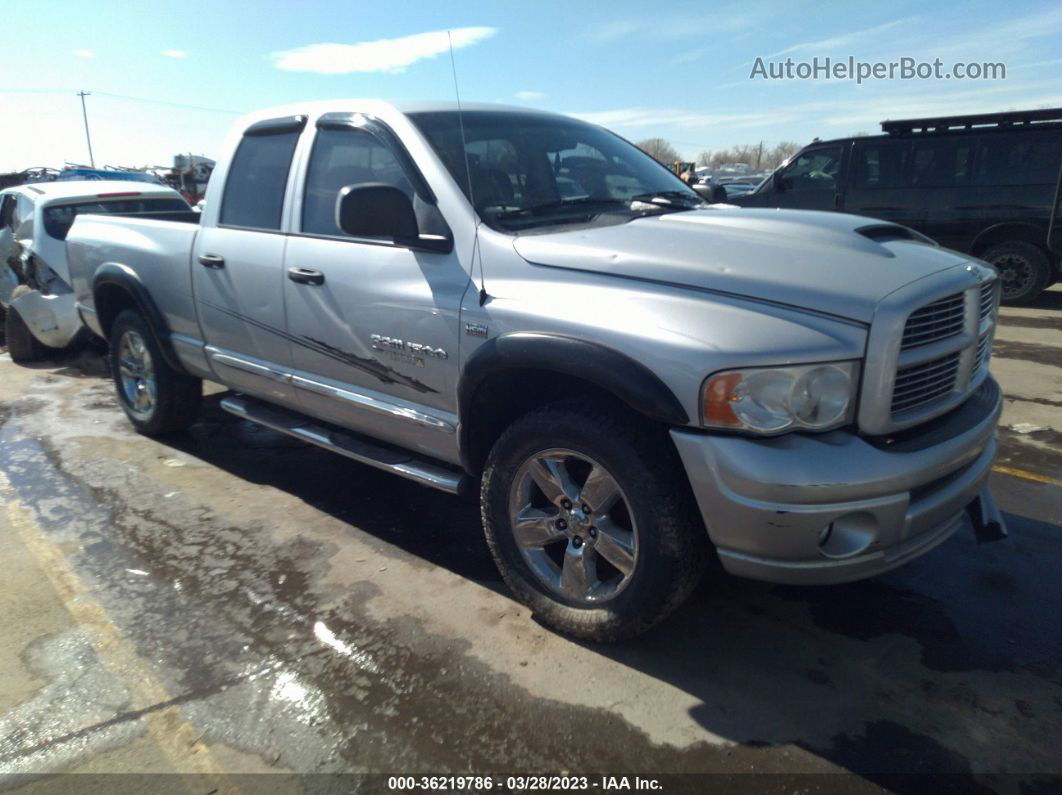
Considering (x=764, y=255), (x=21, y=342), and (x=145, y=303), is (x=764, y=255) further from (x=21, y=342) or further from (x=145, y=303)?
(x=21, y=342)

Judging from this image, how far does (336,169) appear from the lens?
3.77 metres

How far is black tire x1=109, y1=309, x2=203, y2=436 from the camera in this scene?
16.8 feet

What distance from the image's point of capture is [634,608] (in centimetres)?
272

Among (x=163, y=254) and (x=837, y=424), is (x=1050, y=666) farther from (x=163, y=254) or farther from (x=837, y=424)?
(x=163, y=254)

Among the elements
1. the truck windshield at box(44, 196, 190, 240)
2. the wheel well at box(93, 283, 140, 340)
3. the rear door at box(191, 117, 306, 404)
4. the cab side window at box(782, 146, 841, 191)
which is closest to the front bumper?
the rear door at box(191, 117, 306, 404)

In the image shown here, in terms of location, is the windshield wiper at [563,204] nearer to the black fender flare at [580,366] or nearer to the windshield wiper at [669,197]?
the windshield wiper at [669,197]

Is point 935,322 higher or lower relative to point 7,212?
lower

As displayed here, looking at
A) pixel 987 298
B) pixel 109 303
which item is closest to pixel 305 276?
pixel 109 303

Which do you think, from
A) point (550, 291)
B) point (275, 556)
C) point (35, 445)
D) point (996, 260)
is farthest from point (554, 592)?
point (996, 260)

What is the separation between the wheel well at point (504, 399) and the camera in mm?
2898

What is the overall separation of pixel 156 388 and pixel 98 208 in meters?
3.59

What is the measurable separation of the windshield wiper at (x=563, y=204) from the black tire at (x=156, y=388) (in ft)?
9.34

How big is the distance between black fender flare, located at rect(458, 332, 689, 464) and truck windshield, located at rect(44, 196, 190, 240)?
5600mm

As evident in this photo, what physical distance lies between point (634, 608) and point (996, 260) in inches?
362
